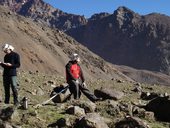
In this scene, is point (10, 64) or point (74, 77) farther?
point (74, 77)

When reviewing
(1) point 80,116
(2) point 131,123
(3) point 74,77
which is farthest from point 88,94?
(2) point 131,123

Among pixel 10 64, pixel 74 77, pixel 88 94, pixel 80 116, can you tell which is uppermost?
pixel 10 64

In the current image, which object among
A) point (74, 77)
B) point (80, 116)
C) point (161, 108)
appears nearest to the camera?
point (80, 116)

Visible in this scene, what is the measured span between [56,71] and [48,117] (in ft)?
172

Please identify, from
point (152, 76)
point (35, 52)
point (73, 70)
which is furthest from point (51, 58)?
point (152, 76)

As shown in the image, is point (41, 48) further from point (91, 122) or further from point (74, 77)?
point (91, 122)

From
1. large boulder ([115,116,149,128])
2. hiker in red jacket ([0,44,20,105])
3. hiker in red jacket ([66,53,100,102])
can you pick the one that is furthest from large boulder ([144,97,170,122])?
hiker in red jacket ([0,44,20,105])

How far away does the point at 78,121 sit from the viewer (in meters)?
12.6

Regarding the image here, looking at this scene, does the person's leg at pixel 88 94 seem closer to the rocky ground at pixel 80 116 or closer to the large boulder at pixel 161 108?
the rocky ground at pixel 80 116

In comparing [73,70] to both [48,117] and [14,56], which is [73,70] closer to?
[14,56]

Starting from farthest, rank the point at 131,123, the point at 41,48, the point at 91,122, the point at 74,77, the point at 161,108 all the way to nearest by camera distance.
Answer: the point at 41,48, the point at 74,77, the point at 161,108, the point at 131,123, the point at 91,122

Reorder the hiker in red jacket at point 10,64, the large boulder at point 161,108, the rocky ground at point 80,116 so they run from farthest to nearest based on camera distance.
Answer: the hiker in red jacket at point 10,64, the large boulder at point 161,108, the rocky ground at point 80,116

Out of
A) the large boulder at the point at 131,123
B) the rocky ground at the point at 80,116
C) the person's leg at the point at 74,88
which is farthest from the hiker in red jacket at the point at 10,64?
the large boulder at the point at 131,123

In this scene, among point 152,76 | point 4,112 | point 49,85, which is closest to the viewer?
point 4,112
